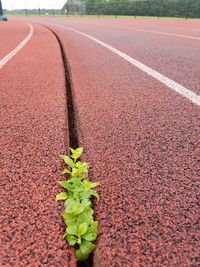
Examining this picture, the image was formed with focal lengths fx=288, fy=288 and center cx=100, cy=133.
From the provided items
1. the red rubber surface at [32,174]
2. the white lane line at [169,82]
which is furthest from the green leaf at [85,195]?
the white lane line at [169,82]

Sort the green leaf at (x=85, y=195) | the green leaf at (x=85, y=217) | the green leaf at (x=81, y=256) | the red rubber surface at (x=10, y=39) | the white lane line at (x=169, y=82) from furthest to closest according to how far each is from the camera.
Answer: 1. the red rubber surface at (x=10, y=39)
2. the white lane line at (x=169, y=82)
3. the green leaf at (x=85, y=195)
4. the green leaf at (x=85, y=217)
5. the green leaf at (x=81, y=256)

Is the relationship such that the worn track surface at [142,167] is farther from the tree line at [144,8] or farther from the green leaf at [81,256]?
the tree line at [144,8]

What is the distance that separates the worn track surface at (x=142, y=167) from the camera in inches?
36.2

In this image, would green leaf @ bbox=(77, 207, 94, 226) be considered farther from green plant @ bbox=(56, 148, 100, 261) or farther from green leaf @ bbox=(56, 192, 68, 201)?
green leaf @ bbox=(56, 192, 68, 201)

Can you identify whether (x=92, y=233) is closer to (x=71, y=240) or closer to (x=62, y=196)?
(x=71, y=240)

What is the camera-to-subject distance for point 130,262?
0.86 metres

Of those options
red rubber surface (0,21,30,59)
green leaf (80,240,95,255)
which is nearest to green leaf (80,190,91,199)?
green leaf (80,240,95,255)

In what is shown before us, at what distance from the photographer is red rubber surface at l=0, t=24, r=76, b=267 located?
900 mm

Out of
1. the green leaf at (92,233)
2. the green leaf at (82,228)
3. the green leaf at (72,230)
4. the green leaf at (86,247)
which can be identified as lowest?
the green leaf at (86,247)

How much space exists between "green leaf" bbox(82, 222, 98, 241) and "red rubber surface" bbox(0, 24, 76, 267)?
0.22 feet

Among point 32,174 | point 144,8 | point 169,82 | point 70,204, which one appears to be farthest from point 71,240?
point 144,8

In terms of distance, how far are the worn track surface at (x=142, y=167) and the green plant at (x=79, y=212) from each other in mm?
39

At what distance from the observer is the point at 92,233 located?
0.95m

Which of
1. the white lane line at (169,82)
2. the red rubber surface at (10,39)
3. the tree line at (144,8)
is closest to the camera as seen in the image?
the white lane line at (169,82)
